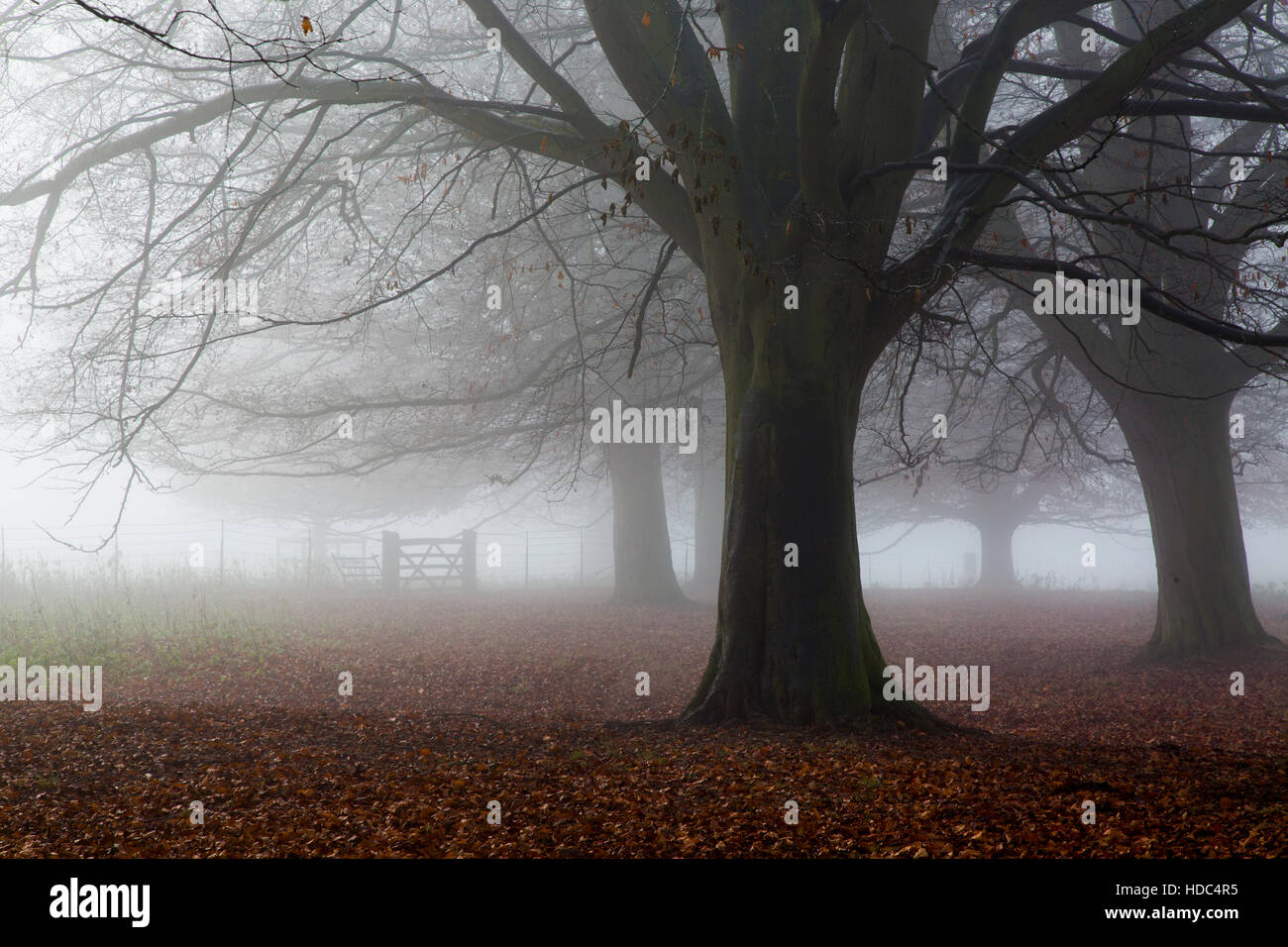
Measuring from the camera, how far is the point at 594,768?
4.96 meters

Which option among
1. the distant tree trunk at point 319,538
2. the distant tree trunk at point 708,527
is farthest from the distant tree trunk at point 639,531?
the distant tree trunk at point 319,538

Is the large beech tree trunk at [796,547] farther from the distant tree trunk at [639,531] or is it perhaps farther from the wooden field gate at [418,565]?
the wooden field gate at [418,565]

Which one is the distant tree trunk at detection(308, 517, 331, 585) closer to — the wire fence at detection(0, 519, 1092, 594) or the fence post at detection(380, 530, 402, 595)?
the wire fence at detection(0, 519, 1092, 594)

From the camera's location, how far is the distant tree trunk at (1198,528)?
10.4m

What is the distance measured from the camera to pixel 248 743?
5.30 m

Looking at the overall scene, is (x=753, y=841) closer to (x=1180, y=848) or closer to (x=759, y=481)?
(x=1180, y=848)

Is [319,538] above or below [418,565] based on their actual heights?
above

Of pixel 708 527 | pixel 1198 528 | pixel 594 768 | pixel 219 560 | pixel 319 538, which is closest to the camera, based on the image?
pixel 594 768

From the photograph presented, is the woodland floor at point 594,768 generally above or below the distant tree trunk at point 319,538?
below

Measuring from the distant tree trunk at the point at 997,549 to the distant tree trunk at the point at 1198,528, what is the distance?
20.3 metres

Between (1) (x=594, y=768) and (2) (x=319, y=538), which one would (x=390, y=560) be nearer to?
(2) (x=319, y=538)

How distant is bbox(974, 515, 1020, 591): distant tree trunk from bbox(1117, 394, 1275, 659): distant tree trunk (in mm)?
20290

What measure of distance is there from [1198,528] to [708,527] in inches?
561

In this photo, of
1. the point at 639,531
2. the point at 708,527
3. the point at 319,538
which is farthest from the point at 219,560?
the point at 708,527
